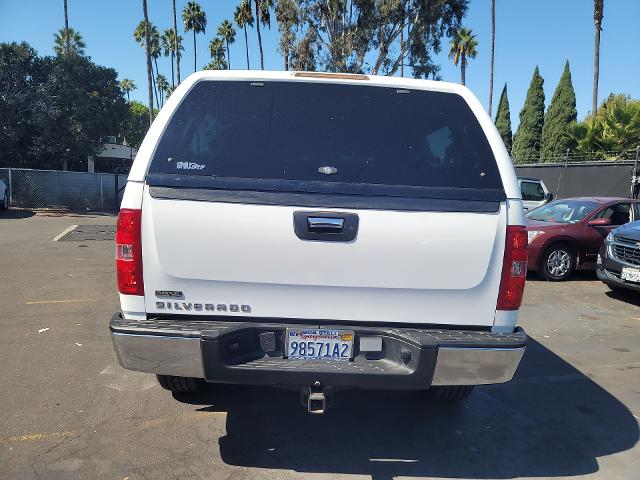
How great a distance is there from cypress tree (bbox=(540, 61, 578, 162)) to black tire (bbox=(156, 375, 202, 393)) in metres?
31.9

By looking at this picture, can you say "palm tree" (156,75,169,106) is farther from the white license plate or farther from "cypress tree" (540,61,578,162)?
the white license plate

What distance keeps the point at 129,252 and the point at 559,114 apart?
3557 centimetres

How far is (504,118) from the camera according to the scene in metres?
46.2

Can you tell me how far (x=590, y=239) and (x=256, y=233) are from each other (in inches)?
330

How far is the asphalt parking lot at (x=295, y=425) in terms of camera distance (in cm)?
312

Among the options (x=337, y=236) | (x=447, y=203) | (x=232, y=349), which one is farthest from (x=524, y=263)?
(x=232, y=349)


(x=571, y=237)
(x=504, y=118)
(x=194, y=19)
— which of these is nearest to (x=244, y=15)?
(x=194, y=19)

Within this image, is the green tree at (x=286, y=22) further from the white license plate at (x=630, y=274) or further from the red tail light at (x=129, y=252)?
the red tail light at (x=129, y=252)

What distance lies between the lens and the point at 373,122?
3133 millimetres

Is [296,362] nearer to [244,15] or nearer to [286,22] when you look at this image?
[286,22]

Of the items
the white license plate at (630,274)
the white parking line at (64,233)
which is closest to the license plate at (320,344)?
the white license plate at (630,274)

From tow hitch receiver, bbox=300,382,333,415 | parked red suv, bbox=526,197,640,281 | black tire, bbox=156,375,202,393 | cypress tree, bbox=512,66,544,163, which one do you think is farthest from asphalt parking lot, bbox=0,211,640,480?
cypress tree, bbox=512,66,544,163

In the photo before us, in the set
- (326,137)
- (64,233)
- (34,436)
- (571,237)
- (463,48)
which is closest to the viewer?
(326,137)

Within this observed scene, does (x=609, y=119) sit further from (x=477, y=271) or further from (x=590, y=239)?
(x=477, y=271)
